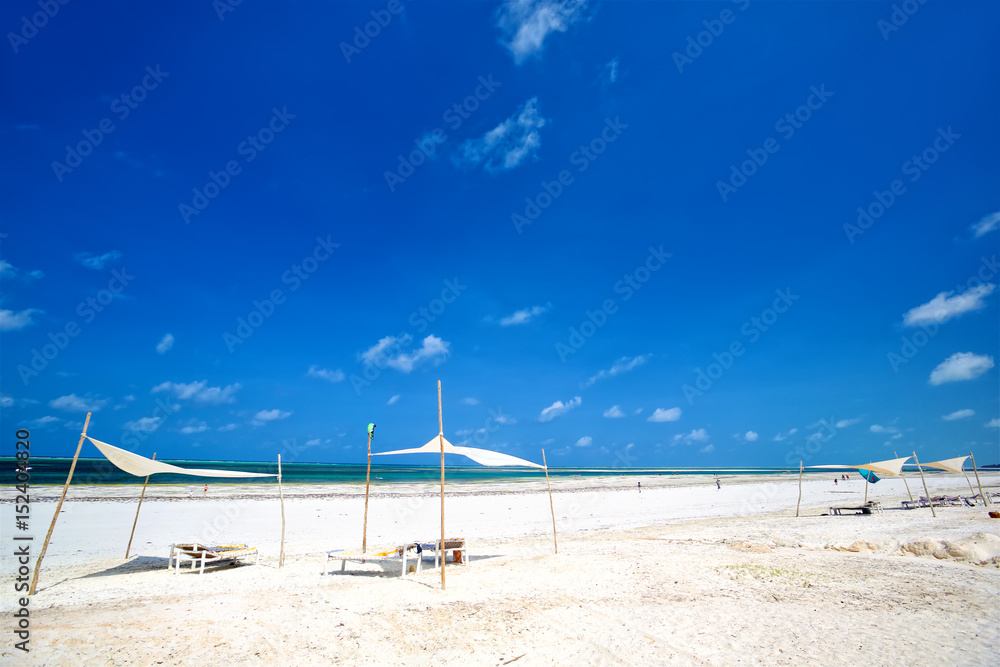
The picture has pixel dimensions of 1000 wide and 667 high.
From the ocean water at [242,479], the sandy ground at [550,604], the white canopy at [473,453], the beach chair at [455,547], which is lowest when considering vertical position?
the sandy ground at [550,604]

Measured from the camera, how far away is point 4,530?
46.3ft

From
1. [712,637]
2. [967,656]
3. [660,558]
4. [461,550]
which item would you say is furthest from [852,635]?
[461,550]

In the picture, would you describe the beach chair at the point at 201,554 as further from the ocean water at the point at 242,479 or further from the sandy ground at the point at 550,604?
the ocean water at the point at 242,479

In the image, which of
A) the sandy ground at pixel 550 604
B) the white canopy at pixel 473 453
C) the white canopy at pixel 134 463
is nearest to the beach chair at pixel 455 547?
the sandy ground at pixel 550 604

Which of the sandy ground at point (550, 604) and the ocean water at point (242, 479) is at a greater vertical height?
the ocean water at point (242, 479)

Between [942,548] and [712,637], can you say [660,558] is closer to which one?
[712,637]

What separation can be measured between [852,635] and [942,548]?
6.90 m

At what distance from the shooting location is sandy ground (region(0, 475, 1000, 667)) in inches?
213

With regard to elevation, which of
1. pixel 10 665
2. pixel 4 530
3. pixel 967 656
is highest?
pixel 4 530

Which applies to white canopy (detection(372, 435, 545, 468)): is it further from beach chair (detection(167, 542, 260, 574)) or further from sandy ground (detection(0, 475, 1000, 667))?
beach chair (detection(167, 542, 260, 574))

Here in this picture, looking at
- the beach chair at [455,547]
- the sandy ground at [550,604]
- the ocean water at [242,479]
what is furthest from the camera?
the ocean water at [242,479]

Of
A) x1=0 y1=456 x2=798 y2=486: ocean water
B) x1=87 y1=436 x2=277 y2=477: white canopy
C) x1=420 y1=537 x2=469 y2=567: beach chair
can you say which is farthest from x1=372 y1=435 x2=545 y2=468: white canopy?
x1=0 y1=456 x2=798 y2=486: ocean water

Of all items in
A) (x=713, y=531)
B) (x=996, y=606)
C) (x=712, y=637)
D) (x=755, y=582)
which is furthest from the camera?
(x=713, y=531)

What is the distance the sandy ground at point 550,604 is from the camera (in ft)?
17.8
